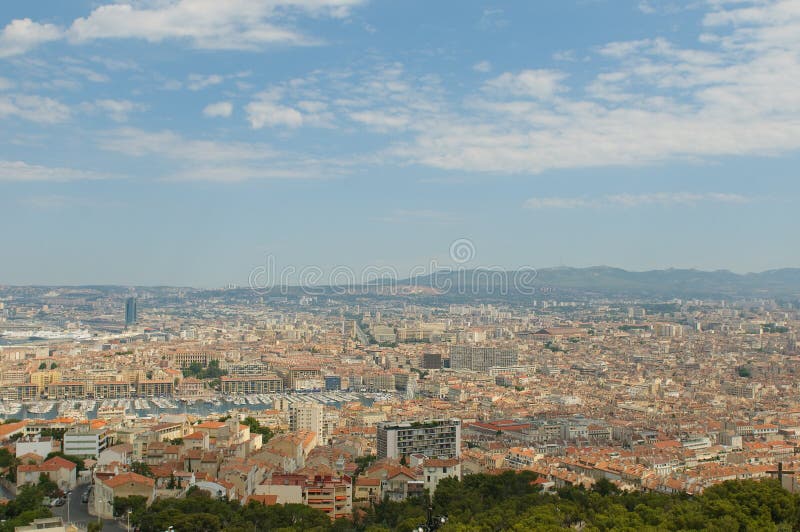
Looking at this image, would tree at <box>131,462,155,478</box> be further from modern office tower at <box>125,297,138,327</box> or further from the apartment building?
modern office tower at <box>125,297,138,327</box>

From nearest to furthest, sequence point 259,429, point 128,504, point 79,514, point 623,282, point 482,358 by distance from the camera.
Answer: point 128,504
point 79,514
point 259,429
point 482,358
point 623,282

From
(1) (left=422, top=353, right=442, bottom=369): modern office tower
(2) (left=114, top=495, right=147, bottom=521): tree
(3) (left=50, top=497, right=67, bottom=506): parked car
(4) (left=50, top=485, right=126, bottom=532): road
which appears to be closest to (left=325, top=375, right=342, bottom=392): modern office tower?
(1) (left=422, top=353, right=442, bottom=369): modern office tower

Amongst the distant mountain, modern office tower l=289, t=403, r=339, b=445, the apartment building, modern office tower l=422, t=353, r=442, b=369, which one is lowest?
the apartment building

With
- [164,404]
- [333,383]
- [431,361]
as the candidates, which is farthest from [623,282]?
[164,404]

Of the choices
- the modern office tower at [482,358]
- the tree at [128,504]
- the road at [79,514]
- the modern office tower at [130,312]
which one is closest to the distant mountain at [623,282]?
the modern office tower at [130,312]

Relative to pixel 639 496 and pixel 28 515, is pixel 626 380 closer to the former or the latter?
pixel 639 496

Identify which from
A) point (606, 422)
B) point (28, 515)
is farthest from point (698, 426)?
point (28, 515)

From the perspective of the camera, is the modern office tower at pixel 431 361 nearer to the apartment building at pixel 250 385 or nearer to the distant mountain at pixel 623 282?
the apartment building at pixel 250 385

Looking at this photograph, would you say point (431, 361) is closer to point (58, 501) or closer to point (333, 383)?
point (333, 383)
